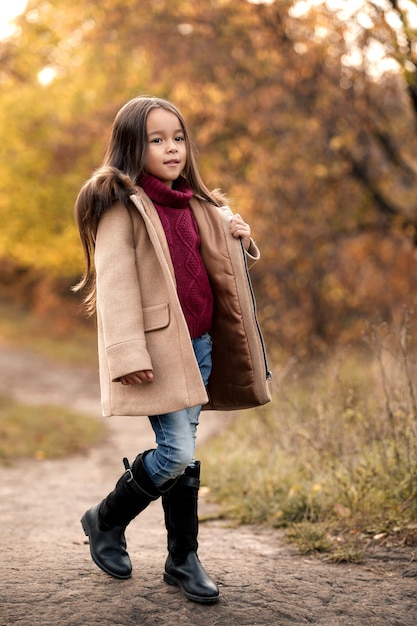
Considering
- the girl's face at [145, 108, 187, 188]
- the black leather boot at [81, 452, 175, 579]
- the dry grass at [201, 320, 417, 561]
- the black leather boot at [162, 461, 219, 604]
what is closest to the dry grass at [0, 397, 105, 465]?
the dry grass at [201, 320, 417, 561]

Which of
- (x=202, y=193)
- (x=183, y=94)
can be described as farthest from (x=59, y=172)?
(x=202, y=193)

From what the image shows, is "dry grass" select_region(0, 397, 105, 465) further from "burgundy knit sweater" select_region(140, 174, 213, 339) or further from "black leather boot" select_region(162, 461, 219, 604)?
"burgundy knit sweater" select_region(140, 174, 213, 339)

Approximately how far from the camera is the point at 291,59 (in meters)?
9.99

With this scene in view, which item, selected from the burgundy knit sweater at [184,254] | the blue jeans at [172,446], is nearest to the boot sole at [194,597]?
the blue jeans at [172,446]

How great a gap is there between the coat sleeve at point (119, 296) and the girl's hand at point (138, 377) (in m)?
0.03

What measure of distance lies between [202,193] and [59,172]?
14244 mm

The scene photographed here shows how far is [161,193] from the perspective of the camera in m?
3.14

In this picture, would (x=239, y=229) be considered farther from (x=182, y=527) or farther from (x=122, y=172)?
(x=182, y=527)

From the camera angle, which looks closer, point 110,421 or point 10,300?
point 110,421

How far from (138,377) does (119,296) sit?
1.02ft

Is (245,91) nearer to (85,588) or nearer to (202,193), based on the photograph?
(202,193)

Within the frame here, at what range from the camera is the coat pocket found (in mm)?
2967

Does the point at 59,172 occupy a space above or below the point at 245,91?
above

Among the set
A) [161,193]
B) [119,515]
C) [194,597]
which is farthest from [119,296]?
[194,597]
